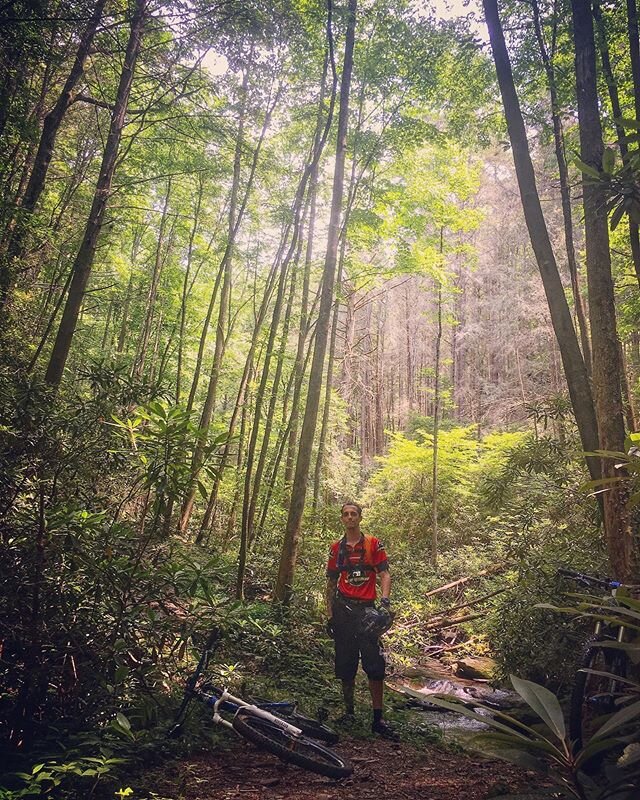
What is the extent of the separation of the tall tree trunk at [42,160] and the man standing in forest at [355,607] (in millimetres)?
4862

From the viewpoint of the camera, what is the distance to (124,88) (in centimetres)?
556

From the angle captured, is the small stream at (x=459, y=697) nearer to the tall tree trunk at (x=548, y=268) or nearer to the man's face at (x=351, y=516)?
the man's face at (x=351, y=516)

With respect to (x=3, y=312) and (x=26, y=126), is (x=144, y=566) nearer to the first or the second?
(x=3, y=312)

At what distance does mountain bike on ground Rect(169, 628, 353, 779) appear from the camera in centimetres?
328

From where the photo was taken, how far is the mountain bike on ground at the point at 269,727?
3279 mm

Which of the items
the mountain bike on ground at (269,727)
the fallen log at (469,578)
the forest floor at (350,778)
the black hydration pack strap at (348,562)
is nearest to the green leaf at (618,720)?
the forest floor at (350,778)

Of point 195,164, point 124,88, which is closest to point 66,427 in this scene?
point 124,88

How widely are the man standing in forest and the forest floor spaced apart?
0.65m

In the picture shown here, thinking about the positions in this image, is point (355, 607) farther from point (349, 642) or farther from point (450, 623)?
point (450, 623)

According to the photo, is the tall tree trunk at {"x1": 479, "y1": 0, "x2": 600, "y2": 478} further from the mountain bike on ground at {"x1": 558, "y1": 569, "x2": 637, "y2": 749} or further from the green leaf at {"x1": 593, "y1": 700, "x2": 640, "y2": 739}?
the green leaf at {"x1": 593, "y1": 700, "x2": 640, "y2": 739}

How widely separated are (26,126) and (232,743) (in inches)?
275

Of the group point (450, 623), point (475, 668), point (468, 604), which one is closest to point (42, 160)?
point (475, 668)

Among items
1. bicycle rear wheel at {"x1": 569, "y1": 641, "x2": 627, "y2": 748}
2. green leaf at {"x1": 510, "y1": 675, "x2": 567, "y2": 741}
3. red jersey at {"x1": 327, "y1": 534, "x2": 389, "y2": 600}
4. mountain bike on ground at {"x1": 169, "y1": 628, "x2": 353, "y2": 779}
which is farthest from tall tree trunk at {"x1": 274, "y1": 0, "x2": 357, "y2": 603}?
green leaf at {"x1": 510, "y1": 675, "x2": 567, "y2": 741}

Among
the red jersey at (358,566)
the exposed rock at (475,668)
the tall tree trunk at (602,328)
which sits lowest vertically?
the exposed rock at (475,668)
